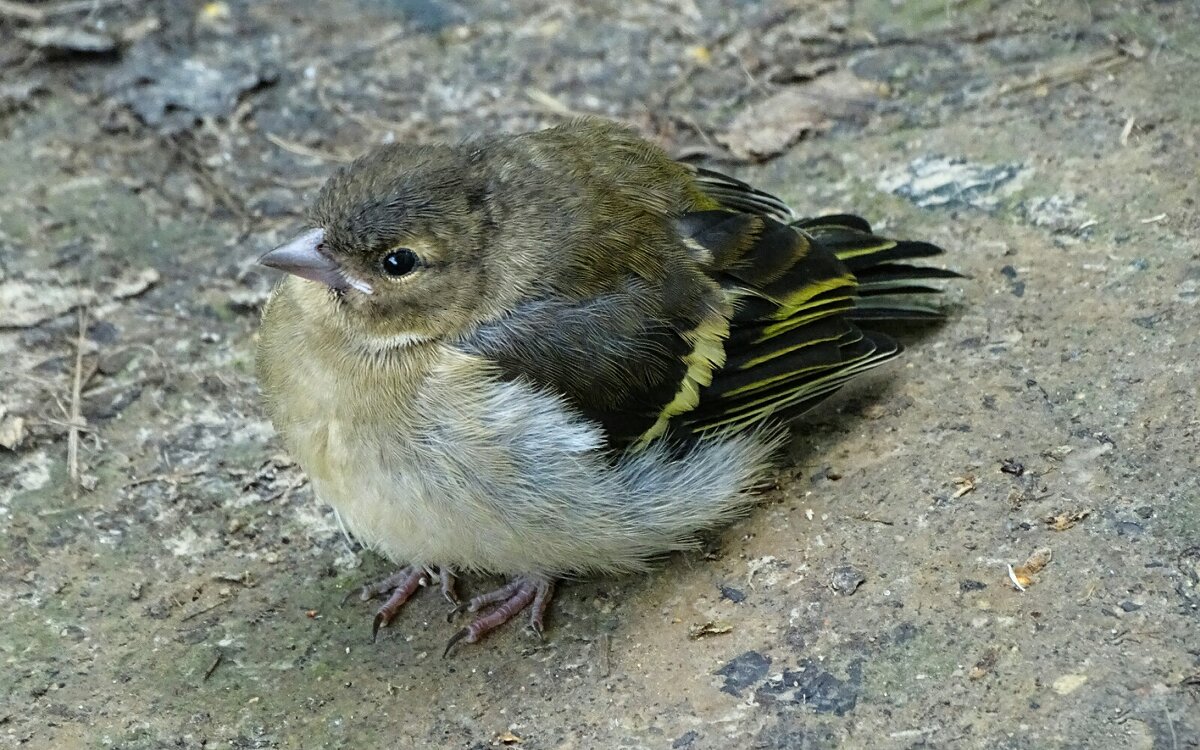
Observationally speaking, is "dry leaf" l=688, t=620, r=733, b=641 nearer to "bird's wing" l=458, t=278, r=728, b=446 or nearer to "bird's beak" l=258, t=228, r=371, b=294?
"bird's wing" l=458, t=278, r=728, b=446

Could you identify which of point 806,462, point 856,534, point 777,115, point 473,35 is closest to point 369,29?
point 473,35

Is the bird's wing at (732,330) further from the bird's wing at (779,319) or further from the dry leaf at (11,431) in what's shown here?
the dry leaf at (11,431)

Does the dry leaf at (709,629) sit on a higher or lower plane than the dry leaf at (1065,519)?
lower

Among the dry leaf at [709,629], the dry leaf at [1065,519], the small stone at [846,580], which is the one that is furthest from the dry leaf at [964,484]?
the dry leaf at [709,629]

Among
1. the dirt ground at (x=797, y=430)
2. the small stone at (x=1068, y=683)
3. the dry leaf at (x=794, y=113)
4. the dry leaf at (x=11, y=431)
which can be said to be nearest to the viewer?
the small stone at (x=1068, y=683)

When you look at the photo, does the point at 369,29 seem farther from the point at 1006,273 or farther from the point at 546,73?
the point at 1006,273

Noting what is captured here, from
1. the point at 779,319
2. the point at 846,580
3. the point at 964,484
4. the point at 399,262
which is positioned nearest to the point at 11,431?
the point at 399,262
